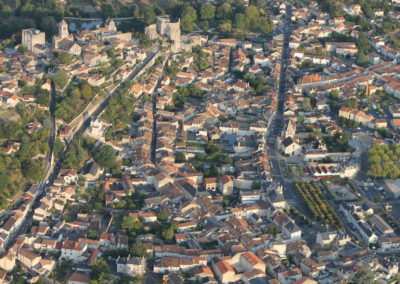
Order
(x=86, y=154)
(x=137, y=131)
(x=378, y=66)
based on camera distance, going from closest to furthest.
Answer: (x=86, y=154)
(x=137, y=131)
(x=378, y=66)

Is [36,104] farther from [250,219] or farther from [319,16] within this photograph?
[319,16]

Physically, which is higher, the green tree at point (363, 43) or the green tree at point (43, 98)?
the green tree at point (43, 98)

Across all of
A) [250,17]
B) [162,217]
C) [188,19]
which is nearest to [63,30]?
[188,19]

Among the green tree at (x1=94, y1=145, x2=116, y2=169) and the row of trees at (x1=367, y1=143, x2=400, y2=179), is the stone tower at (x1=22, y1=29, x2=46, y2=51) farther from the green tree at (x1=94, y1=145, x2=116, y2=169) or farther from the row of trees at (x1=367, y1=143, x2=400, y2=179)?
the row of trees at (x1=367, y1=143, x2=400, y2=179)

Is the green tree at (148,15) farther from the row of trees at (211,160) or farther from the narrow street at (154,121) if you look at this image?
the row of trees at (211,160)

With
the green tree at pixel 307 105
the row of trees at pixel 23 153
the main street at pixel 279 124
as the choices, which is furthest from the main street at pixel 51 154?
the green tree at pixel 307 105

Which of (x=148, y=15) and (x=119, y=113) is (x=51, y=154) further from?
(x=148, y=15)

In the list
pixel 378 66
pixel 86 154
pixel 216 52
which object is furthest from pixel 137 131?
pixel 378 66
